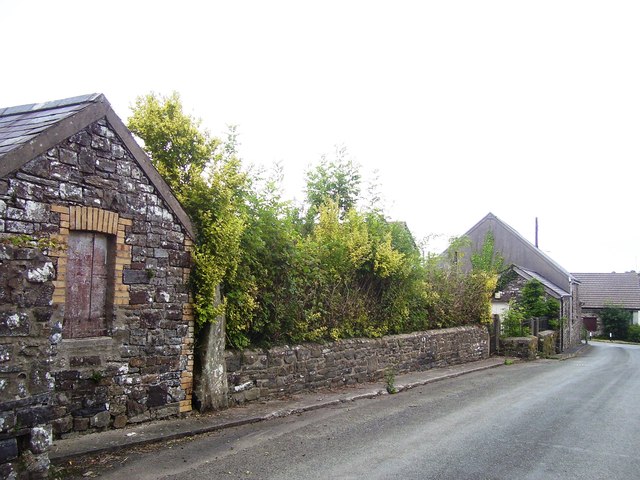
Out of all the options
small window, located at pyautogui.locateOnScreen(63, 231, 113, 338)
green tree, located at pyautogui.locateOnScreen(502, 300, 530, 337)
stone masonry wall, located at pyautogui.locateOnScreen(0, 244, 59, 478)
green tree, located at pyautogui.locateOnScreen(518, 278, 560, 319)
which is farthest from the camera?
green tree, located at pyautogui.locateOnScreen(518, 278, 560, 319)

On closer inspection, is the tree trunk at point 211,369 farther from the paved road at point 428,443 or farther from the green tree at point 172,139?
the green tree at point 172,139

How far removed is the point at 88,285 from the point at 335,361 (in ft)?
19.6

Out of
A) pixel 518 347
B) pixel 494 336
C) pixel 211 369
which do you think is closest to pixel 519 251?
pixel 518 347

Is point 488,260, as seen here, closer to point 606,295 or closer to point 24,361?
point 606,295

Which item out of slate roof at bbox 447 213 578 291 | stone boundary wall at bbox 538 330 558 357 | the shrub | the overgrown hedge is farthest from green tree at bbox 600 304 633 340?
the overgrown hedge

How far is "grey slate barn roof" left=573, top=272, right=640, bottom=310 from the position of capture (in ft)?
159

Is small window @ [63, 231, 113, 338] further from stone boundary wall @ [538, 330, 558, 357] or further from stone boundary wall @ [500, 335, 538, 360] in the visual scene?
stone boundary wall @ [538, 330, 558, 357]

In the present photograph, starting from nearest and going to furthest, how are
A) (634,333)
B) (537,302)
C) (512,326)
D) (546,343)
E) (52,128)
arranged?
(52,128), (512,326), (546,343), (537,302), (634,333)

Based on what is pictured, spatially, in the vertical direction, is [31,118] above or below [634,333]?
above

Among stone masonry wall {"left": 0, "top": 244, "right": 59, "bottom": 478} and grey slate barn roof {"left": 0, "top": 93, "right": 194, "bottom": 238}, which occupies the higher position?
grey slate barn roof {"left": 0, "top": 93, "right": 194, "bottom": 238}

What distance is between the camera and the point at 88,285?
705 centimetres

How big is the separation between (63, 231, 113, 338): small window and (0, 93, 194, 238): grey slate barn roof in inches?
46.8

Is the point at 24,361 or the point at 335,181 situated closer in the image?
the point at 24,361

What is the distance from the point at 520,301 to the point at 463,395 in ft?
63.8
